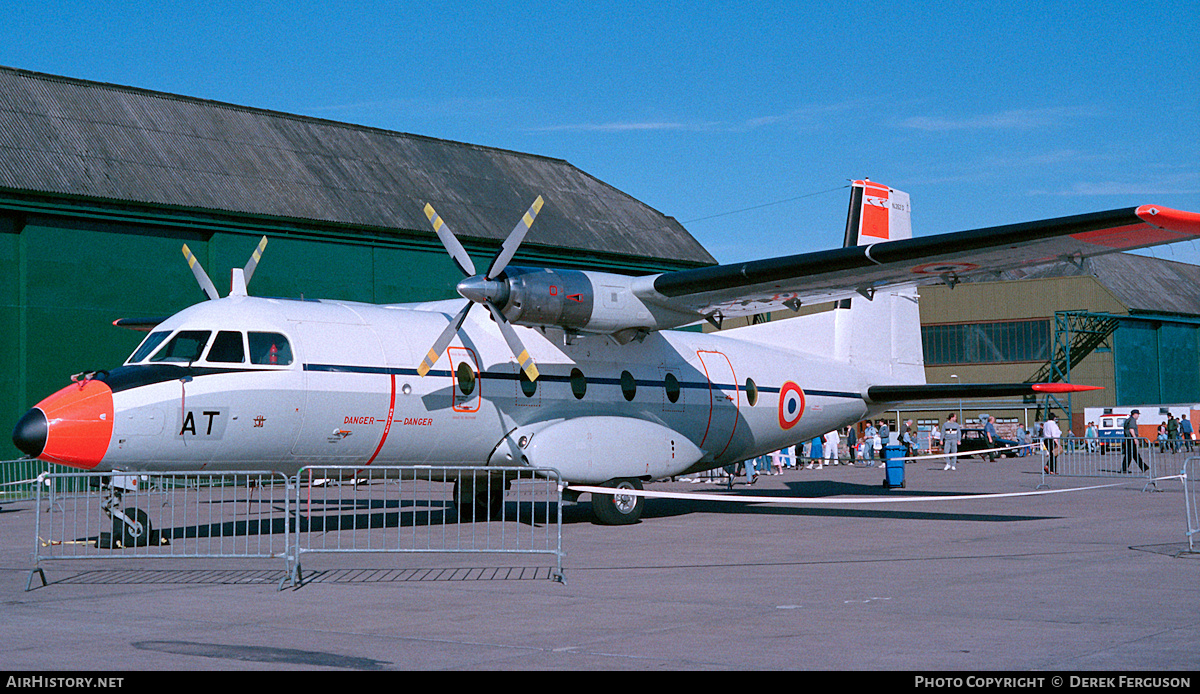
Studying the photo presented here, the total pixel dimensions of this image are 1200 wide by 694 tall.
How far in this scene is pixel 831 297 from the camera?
18297 millimetres

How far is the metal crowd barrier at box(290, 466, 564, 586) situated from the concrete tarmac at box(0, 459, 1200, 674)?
0.46 metres

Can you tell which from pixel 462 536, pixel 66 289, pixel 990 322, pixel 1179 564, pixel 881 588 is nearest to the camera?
pixel 881 588

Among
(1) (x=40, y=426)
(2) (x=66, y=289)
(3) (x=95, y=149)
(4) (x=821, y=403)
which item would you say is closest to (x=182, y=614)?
(1) (x=40, y=426)

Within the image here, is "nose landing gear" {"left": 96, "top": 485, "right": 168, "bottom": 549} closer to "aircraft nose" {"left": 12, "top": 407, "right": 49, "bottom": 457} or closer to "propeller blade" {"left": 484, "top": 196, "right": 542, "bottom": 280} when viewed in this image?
"aircraft nose" {"left": 12, "top": 407, "right": 49, "bottom": 457}

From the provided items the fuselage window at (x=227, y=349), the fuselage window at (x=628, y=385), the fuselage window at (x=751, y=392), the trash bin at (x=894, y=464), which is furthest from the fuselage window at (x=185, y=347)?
the trash bin at (x=894, y=464)

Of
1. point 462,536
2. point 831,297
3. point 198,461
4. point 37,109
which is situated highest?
point 37,109

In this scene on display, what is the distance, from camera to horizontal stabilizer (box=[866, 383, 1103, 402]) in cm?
1795

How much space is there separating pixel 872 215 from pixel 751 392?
15.0ft

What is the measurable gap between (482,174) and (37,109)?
48.3ft

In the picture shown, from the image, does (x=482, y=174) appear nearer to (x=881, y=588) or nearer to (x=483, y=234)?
(x=483, y=234)

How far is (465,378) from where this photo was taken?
15.8 m

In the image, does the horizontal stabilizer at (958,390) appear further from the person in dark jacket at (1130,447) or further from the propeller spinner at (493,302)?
the person in dark jacket at (1130,447)

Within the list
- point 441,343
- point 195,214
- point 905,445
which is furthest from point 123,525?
point 905,445

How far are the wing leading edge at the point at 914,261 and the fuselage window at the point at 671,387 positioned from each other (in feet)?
4.13
